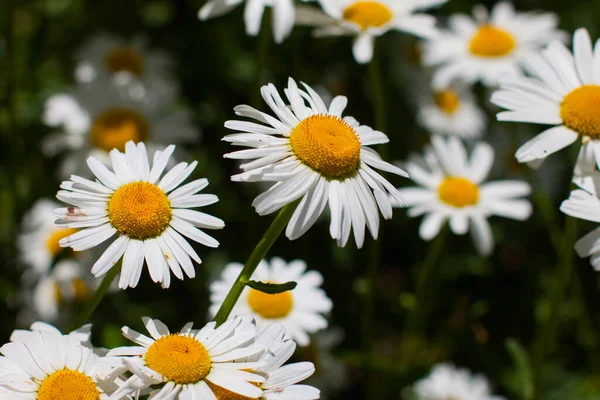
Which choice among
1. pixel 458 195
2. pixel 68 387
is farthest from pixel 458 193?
pixel 68 387

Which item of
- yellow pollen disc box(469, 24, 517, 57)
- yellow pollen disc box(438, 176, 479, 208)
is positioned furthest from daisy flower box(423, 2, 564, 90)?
yellow pollen disc box(438, 176, 479, 208)

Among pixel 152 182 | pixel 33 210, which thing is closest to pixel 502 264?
pixel 33 210

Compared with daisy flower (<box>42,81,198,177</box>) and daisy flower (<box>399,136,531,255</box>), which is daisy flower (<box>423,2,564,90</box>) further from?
daisy flower (<box>42,81,198,177</box>)

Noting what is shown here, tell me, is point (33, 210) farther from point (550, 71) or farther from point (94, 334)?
point (550, 71)

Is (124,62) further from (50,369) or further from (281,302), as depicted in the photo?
(50,369)

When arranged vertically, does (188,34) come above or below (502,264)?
above

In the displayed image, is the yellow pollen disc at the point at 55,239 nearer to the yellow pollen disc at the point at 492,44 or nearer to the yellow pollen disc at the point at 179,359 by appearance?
the yellow pollen disc at the point at 179,359
